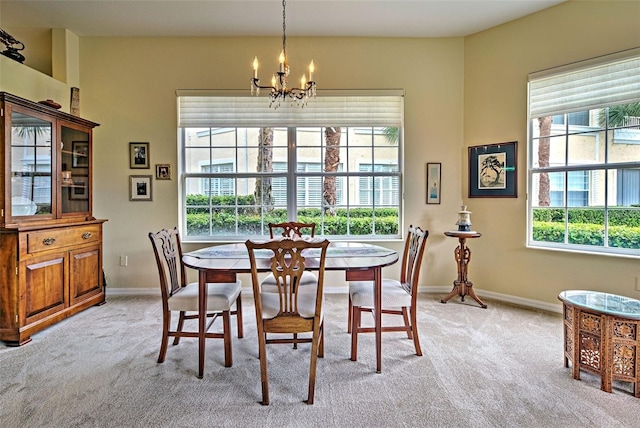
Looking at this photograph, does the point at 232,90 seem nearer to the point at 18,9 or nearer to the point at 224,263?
the point at 18,9

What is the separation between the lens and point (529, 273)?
3531 millimetres

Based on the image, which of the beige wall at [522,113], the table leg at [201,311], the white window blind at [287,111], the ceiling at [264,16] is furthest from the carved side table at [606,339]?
the ceiling at [264,16]

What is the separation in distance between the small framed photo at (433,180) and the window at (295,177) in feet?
1.16

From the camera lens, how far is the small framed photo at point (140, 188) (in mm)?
3910

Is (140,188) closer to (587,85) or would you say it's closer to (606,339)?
(606,339)

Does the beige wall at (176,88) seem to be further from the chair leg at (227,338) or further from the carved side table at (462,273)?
the chair leg at (227,338)

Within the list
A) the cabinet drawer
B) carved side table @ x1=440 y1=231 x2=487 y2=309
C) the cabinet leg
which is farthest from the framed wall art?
the cabinet leg

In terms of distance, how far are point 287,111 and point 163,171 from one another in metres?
1.68

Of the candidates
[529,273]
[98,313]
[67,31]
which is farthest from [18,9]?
[529,273]

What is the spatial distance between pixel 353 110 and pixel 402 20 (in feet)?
3.53

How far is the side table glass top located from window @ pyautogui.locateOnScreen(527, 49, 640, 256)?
3.95ft

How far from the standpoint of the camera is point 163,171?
3.92 m

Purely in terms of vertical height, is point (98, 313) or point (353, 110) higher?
point (353, 110)

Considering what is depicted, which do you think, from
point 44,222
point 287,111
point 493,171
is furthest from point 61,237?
point 493,171
